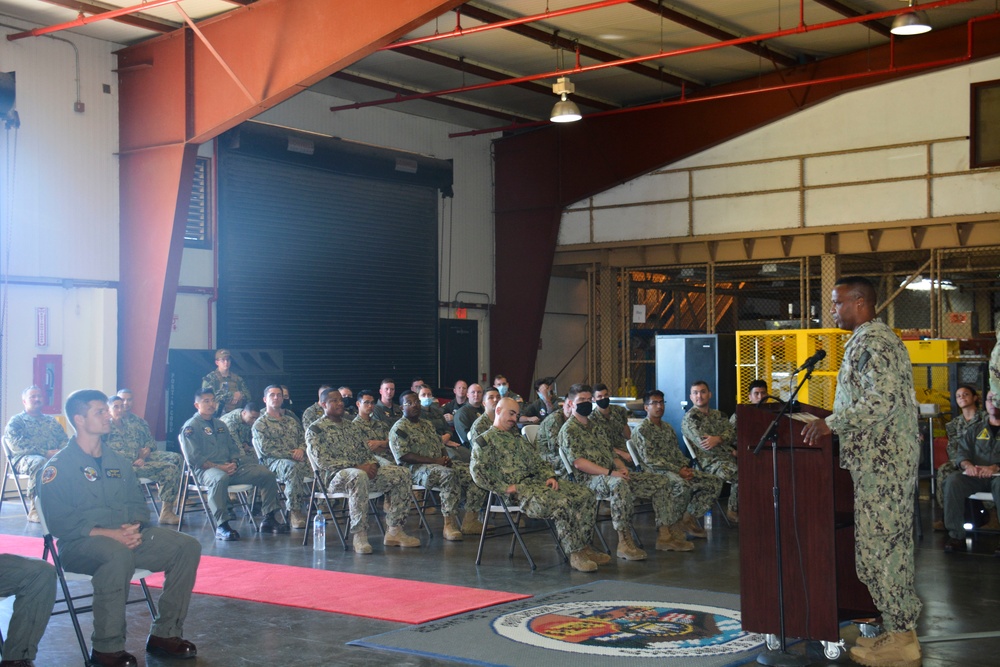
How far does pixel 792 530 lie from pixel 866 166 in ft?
36.2

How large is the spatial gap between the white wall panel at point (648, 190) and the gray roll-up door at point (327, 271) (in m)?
2.89

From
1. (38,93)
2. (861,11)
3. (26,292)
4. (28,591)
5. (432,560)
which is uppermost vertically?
(861,11)

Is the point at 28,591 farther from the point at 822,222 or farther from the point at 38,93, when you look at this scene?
the point at 822,222

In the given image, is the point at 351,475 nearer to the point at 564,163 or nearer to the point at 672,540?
the point at 672,540

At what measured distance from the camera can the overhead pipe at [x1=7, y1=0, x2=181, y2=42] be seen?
406 inches

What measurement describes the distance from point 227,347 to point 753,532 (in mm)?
9860

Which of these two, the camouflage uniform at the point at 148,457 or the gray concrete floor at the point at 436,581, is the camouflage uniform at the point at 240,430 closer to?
the camouflage uniform at the point at 148,457

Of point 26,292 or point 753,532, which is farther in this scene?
point 26,292

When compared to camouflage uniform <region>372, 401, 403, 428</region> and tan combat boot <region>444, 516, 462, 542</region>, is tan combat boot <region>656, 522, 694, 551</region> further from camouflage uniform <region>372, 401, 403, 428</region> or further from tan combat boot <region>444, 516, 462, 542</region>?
camouflage uniform <region>372, 401, 403, 428</region>

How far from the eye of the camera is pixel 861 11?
1348 centimetres

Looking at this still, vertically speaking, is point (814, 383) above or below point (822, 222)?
below

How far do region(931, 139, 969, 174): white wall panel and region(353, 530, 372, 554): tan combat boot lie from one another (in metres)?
9.69

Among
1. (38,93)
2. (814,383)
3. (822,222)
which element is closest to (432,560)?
(814,383)

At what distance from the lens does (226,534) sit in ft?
30.0
